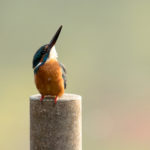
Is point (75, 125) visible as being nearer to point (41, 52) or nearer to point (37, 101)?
point (37, 101)

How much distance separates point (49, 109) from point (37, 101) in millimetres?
260

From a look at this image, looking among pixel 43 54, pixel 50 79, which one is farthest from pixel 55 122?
pixel 43 54

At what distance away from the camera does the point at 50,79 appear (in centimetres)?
762

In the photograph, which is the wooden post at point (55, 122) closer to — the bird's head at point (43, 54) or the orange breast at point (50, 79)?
the orange breast at point (50, 79)

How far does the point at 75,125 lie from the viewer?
780cm

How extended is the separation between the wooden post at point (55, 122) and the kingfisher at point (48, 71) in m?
0.14

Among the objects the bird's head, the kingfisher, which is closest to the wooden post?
the kingfisher

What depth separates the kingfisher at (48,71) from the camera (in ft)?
25.0

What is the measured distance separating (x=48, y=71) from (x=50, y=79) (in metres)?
0.14

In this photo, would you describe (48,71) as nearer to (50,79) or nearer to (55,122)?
(50,79)

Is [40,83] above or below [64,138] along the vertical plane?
above

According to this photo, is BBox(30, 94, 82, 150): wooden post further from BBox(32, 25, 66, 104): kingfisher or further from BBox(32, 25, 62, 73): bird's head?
BBox(32, 25, 62, 73): bird's head

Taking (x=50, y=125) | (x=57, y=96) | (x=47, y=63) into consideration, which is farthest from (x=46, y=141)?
(x=47, y=63)

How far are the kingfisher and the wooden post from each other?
5.6 inches
